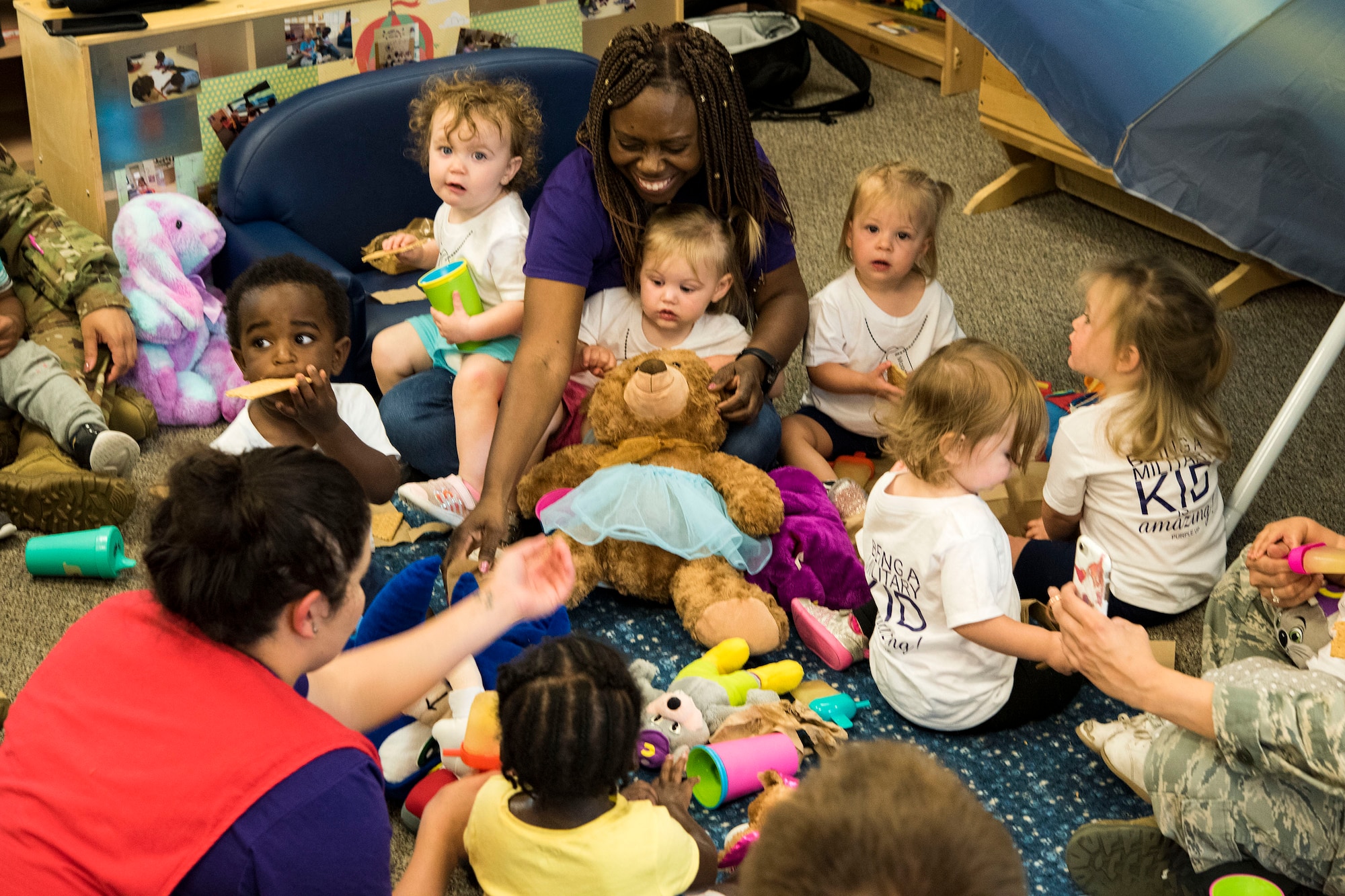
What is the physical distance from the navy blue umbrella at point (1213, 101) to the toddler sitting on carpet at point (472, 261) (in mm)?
979

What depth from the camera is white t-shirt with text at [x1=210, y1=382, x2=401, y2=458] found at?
2133 millimetres

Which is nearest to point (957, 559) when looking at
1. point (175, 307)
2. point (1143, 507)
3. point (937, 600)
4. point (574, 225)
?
point (937, 600)

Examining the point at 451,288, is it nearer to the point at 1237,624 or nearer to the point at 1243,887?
the point at 1237,624

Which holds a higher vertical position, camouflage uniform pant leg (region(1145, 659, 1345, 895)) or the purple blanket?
camouflage uniform pant leg (region(1145, 659, 1345, 895))

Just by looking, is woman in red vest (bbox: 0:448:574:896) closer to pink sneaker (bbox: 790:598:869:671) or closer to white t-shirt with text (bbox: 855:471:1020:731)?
white t-shirt with text (bbox: 855:471:1020:731)

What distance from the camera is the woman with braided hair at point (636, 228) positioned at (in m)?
2.13

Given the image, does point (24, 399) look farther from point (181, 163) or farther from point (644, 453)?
point (644, 453)

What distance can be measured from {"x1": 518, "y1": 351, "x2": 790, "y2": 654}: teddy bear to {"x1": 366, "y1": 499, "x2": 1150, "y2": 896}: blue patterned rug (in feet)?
0.18

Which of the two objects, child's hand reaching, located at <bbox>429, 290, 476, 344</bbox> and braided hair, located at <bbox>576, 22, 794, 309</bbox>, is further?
child's hand reaching, located at <bbox>429, 290, 476, 344</bbox>

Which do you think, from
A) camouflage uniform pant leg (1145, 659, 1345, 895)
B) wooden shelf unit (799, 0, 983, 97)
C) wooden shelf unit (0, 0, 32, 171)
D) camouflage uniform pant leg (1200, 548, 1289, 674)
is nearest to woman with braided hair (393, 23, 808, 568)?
camouflage uniform pant leg (1200, 548, 1289, 674)

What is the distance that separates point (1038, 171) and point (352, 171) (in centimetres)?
204

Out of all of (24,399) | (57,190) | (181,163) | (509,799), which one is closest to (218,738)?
(509,799)

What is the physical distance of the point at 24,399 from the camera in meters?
2.42

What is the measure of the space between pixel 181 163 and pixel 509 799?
6.40 feet
